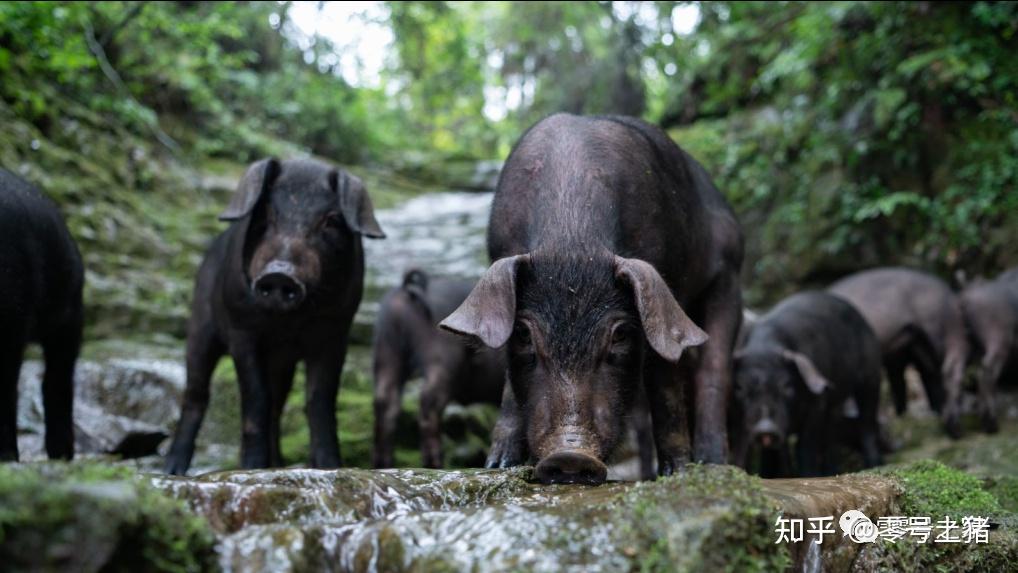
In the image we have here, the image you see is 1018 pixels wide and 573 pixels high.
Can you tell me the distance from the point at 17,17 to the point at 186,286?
3.42 meters

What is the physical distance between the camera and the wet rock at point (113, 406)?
760 centimetres

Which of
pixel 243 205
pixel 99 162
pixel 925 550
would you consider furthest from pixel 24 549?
pixel 99 162

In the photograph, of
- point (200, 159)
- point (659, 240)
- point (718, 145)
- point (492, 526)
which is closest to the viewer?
point (492, 526)

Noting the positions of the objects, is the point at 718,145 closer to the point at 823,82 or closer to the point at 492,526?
the point at 823,82

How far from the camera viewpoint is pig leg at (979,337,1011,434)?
10.7m

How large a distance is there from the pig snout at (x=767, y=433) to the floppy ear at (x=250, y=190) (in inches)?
179

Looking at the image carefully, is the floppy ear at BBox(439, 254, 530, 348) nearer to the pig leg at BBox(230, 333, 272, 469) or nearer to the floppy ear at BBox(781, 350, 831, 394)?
the pig leg at BBox(230, 333, 272, 469)

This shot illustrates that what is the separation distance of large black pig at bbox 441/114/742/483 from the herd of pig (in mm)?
12

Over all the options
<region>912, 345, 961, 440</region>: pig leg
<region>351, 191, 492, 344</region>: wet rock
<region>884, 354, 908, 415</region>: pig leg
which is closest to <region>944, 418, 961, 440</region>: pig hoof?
<region>912, 345, 961, 440</region>: pig leg

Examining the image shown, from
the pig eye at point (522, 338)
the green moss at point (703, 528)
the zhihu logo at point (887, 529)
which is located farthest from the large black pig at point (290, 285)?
the zhihu logo at point (887, 529)

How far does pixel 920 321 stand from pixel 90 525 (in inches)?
404

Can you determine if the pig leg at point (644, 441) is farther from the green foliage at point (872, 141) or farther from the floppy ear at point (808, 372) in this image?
the green foliage at point (872, 141)

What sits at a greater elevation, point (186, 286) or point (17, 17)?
point (17, 17)

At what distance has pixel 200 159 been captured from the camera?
15.9 m
